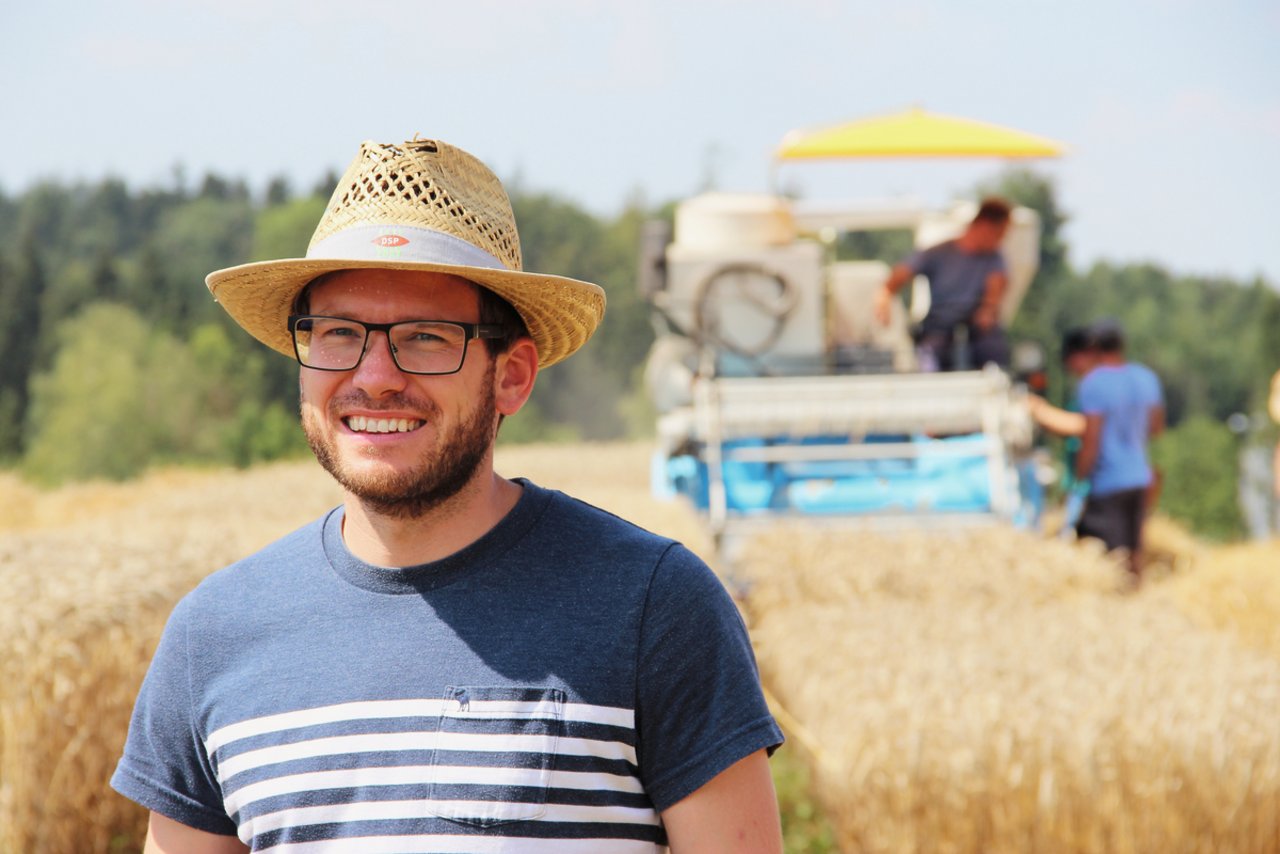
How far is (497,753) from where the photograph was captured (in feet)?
5.25

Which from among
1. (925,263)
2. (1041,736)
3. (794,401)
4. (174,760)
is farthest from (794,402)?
(174,760)

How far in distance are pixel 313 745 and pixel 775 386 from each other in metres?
6.42

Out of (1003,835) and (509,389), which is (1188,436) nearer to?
(1003,835)

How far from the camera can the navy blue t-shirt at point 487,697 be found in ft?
5.26

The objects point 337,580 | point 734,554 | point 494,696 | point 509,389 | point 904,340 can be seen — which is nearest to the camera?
point 494,696

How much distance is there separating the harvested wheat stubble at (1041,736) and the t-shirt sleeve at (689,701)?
8.45 feet

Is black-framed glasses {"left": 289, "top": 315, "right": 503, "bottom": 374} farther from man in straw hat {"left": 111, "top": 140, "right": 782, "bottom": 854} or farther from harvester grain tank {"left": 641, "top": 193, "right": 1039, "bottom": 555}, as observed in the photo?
harvester grain tank {"left": 641, "top": 193, "right": 1039, "bottom": 555}

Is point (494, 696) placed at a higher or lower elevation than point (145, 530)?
higher

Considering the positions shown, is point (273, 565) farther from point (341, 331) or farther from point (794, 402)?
point (794, 402)

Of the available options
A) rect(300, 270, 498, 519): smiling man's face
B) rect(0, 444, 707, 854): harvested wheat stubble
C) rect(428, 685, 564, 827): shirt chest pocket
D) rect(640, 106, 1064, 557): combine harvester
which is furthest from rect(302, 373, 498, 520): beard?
rect(640, 106, 1064, 557): combine harvester

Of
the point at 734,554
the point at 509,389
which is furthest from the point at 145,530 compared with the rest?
the point at 509,389

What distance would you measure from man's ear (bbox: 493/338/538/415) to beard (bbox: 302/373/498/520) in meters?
0.10

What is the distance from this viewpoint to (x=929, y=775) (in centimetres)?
405

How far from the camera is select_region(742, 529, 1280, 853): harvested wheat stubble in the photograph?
3.97 m
